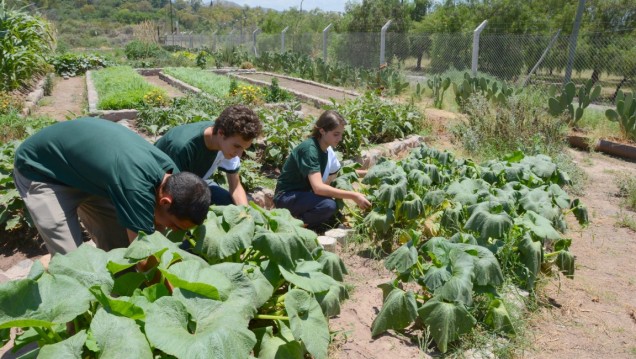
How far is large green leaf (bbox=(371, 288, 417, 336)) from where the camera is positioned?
2617 millimetres

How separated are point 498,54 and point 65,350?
1587cm

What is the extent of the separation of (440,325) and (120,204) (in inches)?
64.0

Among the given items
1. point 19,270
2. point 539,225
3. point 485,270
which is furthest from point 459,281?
point 19,270

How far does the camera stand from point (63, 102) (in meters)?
10.9

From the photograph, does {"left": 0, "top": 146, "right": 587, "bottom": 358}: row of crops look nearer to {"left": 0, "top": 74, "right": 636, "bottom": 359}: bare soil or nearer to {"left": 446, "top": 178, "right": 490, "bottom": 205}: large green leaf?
{"left": 446, "top": 178, "right": 490, "bottom": 205}: large green leaf

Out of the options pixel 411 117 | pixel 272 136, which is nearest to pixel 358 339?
pixel 272 136

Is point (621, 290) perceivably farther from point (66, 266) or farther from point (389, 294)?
point (66, 266)

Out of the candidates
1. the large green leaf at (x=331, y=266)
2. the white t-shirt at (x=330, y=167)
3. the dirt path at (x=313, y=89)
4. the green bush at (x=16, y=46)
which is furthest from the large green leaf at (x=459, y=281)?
the green bush at (x=16, y=46)

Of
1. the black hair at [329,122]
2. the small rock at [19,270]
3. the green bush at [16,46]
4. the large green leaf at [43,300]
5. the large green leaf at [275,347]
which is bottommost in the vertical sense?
the small rock at [19,270]

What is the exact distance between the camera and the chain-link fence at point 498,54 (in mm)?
14121

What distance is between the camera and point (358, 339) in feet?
8.93

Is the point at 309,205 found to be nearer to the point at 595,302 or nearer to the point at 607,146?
the point at 595,302

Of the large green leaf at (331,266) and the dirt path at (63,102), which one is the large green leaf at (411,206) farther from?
the dirt path at (63,102)

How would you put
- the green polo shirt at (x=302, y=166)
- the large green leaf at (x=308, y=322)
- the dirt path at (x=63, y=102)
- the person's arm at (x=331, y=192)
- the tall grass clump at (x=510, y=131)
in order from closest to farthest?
the large green leaf at (x=308, y=322) → the person's arm at (x=331, y=192) → the green polo shirt at (x=302, y=166) → the tall grass clump at (x=510, y=131) → the dirt path at (x=63, y=102)
